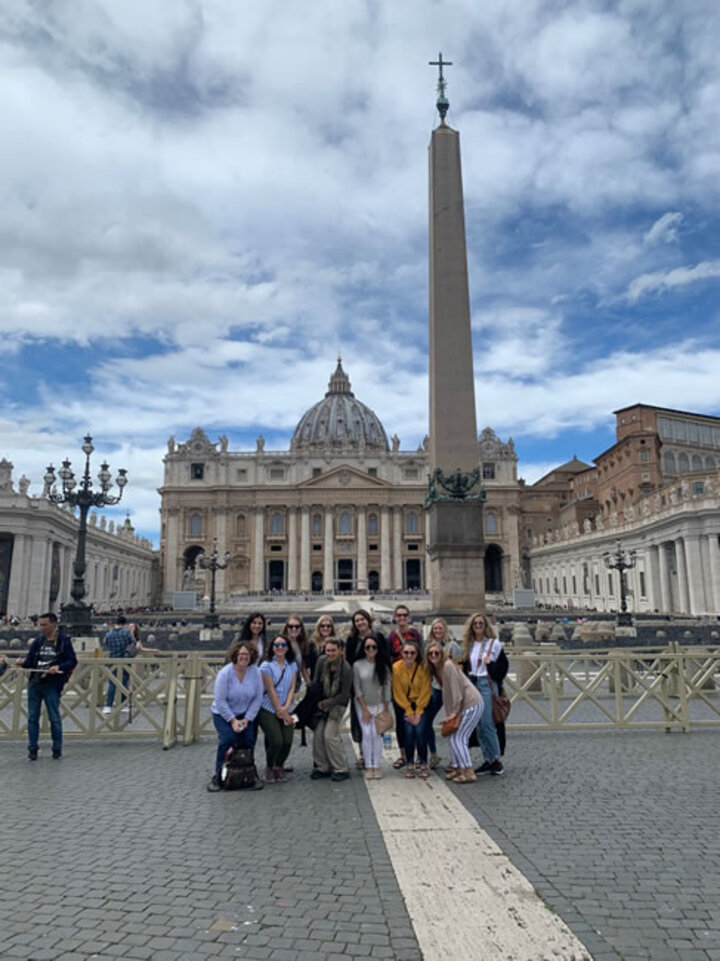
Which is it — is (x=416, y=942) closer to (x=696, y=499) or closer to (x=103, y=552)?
(x=696, y=499)

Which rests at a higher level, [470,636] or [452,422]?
[452,422]

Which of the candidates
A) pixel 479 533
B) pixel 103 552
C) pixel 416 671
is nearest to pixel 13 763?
pixel 416 671

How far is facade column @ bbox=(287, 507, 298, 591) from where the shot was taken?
79.1m

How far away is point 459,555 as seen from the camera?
50.4 ft

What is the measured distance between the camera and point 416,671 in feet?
21.4

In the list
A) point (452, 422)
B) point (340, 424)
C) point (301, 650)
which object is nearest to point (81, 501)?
point (452, 422)

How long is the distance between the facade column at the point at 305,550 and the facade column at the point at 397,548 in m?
10.4

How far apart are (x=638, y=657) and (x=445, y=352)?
28.9 ft

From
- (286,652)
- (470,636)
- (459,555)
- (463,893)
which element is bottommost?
(463,893)

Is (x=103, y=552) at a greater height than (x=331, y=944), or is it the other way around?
(x=103, y=552)

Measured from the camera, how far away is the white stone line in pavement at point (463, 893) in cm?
324

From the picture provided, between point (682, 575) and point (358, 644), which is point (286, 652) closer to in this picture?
point (358, 644)

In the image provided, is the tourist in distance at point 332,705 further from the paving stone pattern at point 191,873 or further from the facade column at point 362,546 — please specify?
the facade column at point 362,546

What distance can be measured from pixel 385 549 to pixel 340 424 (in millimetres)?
30311
